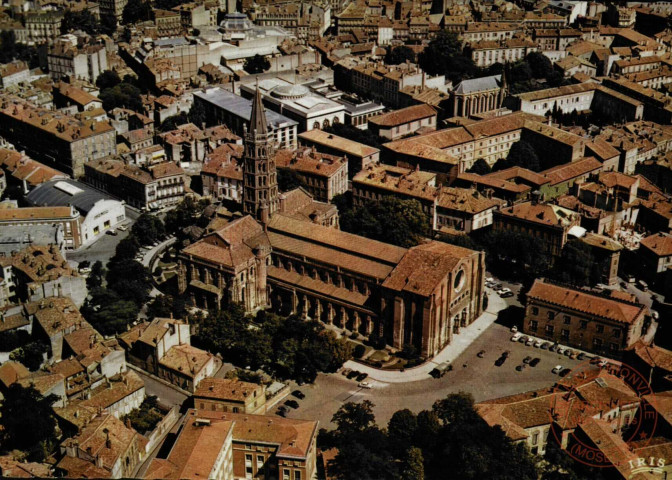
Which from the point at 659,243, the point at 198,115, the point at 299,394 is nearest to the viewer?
the point at 299,394

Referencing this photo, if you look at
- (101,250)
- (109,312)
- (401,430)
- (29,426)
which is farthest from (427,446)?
(101,250)

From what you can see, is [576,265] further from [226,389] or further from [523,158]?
[226,389]

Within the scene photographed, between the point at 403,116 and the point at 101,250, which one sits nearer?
the point at 101,250

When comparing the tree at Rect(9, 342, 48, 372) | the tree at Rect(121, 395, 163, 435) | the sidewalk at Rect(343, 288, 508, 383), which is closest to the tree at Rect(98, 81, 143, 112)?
the tree at Rect(9, 342, 48, 372)

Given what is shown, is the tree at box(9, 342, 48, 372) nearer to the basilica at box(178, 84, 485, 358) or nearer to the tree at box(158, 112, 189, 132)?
the basilica at box(178, 84, 485, 358)

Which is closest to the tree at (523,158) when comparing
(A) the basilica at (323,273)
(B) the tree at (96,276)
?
(A) the basilica at (323,273)

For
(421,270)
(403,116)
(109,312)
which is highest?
(403,116)

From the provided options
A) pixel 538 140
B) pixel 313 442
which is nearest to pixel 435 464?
pixel 313 442

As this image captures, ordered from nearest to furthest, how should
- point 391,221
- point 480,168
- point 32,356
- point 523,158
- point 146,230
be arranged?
point 32,356, point 391,221, point 146,230, point 480,168, point 523,158
